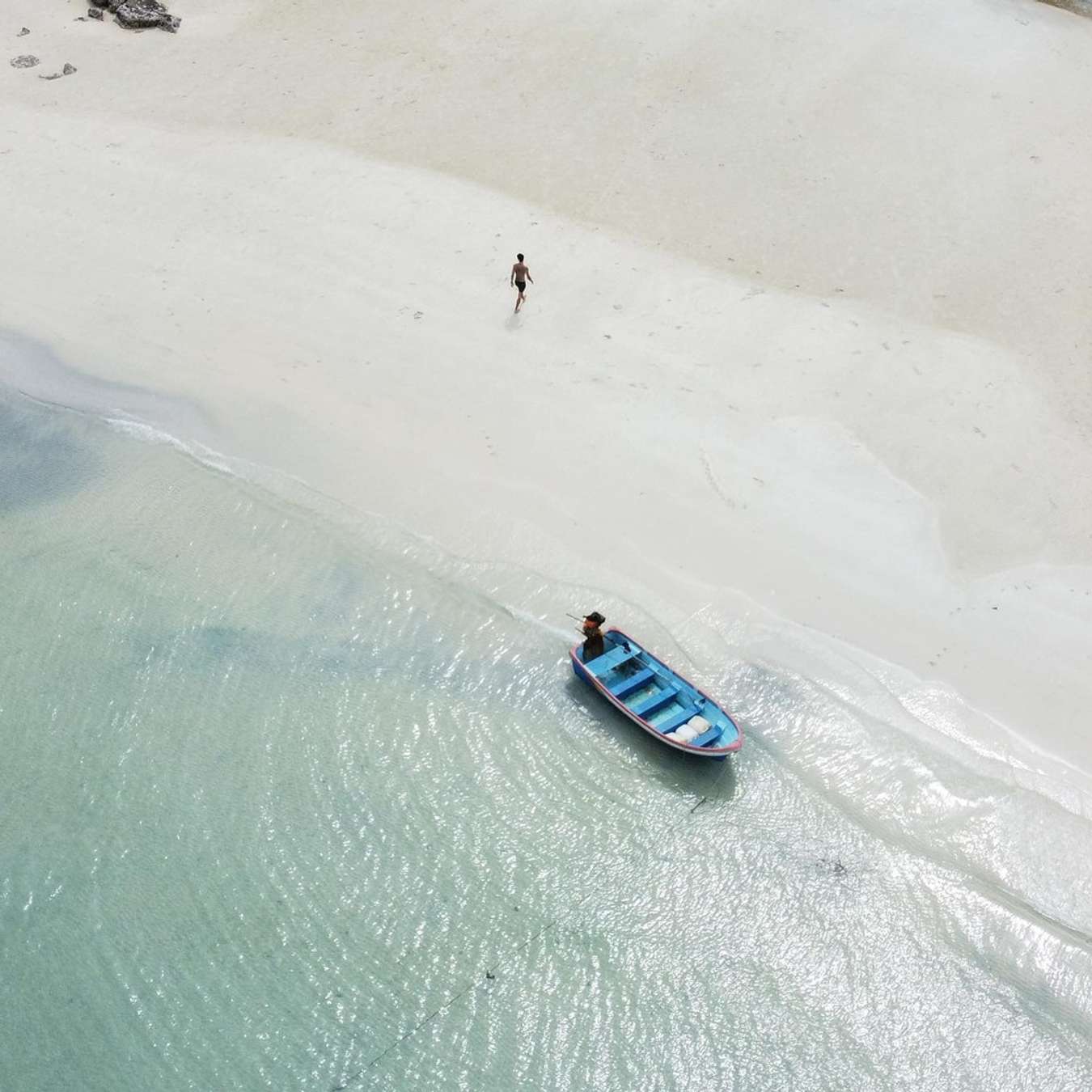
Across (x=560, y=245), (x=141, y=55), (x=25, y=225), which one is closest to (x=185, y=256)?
(x=25, y=225)

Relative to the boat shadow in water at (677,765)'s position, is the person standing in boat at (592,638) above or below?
above

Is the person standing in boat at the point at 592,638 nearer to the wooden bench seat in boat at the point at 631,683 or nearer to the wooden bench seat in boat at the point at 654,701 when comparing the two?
the wooden bench seat in boat at the point at 631,683

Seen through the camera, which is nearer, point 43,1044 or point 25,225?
point 43,1044

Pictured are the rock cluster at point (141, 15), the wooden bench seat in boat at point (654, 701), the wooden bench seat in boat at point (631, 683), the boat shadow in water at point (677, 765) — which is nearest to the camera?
the boat shadow in water at point (677, 765)

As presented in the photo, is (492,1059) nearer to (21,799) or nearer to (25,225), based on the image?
(21,799)

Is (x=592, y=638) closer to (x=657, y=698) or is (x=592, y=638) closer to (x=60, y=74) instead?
(x=657, y=698)

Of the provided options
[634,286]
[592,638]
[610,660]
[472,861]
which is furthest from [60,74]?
[472,861]

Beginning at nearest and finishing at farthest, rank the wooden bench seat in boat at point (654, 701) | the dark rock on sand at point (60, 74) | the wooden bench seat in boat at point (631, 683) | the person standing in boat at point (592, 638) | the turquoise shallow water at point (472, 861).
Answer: the turquoise shallow water at point (472, 861) < the wooden bench seat in boat at point (654, 701) < the wooden bench seat in boat at point (631, 683) < the person standing in boat at point (592, 638) < the dark rock on sand at point (60, 74)

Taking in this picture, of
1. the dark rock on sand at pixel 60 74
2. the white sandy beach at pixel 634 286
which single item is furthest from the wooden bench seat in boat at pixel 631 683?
the dark rock on sand at pixel 60 74
